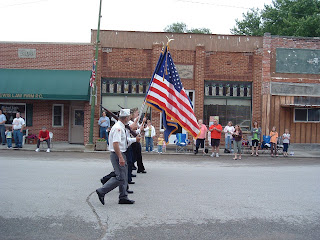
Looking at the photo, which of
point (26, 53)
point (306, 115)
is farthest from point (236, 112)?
point (26, 53)

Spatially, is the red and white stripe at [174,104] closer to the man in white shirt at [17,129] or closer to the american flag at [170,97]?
the american flag at [170,97]

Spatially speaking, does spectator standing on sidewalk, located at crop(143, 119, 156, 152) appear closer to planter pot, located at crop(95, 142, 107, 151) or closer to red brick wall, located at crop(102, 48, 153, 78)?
planter pot, located at crop(95, 142, 107, 151)

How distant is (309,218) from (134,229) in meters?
3.16

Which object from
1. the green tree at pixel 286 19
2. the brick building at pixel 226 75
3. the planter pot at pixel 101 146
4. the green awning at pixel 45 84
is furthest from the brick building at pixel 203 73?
the green tree at pixel 286 19

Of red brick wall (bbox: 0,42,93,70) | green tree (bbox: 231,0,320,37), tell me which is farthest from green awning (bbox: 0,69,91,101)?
green tree (bbox: 231,0,320,37)

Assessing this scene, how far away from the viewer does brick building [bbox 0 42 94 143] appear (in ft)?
67.6

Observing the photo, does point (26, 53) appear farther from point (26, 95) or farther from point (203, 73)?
point (203, 73)

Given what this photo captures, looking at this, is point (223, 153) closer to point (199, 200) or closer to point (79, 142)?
point (79, 142)

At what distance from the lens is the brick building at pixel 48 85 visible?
67.6ft

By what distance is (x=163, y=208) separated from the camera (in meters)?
6.98

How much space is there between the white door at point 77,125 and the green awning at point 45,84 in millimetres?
2082

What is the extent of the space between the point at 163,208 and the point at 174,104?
3.54m

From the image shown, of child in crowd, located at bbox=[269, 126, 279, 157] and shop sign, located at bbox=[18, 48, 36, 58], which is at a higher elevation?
shop sign, located at bbox=[18, 48, 36, 58]

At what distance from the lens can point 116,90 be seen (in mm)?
21938
